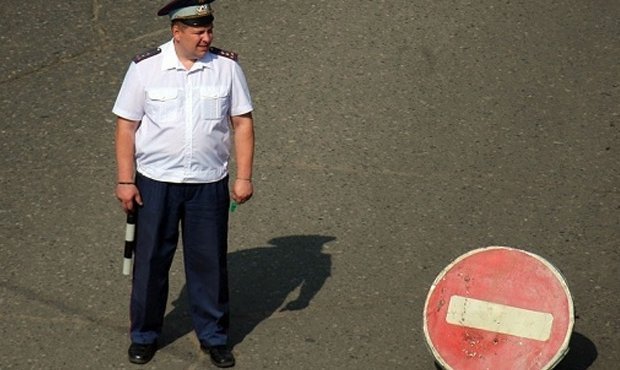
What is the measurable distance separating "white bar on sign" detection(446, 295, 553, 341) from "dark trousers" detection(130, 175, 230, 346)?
3.80 ft

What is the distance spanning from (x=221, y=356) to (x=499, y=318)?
140 centimetres

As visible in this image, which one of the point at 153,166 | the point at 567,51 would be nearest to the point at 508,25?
the point at 567,51

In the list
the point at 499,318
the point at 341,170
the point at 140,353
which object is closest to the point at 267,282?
the point at 140,353

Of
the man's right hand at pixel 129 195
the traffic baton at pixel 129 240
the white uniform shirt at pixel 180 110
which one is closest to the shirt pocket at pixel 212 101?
the white uniform shirt at pixel 180 110

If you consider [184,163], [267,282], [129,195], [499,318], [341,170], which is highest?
[184,163]

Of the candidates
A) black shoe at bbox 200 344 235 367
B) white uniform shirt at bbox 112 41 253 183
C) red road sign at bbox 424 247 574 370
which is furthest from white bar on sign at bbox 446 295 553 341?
white uniform shirt at bbox 112 41 253 183

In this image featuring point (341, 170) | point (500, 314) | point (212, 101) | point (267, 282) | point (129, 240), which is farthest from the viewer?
point (341, 170)

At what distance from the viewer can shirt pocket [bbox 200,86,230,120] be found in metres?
6.72

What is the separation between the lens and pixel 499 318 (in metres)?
6.63

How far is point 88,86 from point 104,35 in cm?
67

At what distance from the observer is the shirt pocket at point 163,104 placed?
668 centimetres

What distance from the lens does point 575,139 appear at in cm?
921

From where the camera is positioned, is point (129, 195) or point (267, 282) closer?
point (129, 195)

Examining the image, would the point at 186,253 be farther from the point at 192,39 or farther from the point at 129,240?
the point at 192,39
